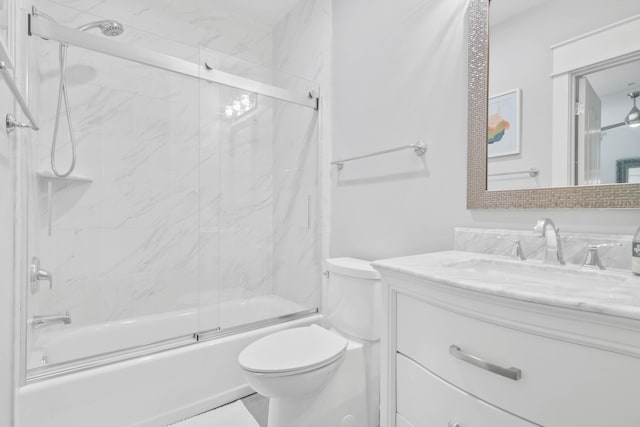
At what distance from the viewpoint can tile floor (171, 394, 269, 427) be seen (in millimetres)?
1520

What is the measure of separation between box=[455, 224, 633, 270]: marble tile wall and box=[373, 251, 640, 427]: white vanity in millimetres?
83

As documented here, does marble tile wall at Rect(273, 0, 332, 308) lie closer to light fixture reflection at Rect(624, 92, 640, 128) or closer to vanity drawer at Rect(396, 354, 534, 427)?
vanity drawer at Rect(396, 354, 534, 427)

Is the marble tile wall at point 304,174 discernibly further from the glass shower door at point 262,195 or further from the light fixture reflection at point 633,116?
the light fixture reflection at point 633,116

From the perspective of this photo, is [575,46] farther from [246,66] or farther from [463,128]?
[246,66]

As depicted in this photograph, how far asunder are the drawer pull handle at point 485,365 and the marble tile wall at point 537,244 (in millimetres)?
551

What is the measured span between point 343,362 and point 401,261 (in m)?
0.68

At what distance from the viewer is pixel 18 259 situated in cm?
122

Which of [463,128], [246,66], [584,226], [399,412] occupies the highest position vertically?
[246,66]

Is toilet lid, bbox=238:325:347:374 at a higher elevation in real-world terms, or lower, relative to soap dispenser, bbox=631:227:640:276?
lower

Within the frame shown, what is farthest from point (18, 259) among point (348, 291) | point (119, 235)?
point (348, 291)

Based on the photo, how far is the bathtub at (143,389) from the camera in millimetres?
1241

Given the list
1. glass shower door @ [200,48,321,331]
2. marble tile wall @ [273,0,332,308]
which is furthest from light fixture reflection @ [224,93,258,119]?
marble tile wall @ [273,0,332,308]

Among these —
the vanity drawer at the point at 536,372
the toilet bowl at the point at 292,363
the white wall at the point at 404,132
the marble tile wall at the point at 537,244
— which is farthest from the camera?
the white wall at the point at 404,132

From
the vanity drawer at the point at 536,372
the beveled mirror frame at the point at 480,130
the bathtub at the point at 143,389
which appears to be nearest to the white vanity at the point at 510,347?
the vanity drawer at the point at 536,372
